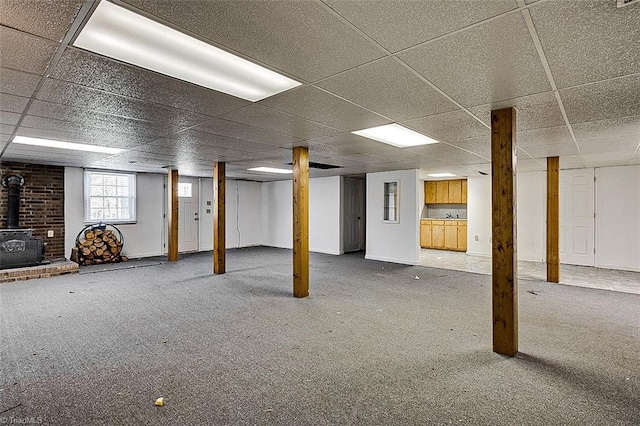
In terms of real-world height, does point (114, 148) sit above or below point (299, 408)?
above

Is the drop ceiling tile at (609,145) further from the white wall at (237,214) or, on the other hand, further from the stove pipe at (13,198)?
the stove pipe at (13,198)

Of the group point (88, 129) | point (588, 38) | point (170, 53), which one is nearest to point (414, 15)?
point (588, 38)

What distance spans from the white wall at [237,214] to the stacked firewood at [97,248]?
243 centimetres

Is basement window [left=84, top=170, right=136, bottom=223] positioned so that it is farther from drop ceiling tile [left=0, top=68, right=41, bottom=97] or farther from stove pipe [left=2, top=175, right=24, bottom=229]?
drop ceiling tile [left=0, top=68, right=41, bottom=97]

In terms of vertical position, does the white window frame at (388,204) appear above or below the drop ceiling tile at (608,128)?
below

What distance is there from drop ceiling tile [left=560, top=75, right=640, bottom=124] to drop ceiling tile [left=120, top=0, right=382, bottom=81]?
1.74m

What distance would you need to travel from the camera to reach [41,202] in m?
7.03

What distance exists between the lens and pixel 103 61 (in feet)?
6.82

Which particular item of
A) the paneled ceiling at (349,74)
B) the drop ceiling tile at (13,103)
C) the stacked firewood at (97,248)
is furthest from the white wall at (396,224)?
the drop ceiling tile at (13,103)

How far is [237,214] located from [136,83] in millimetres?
8388

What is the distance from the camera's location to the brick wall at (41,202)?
666cm

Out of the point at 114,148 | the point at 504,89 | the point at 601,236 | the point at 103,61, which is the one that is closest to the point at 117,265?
the point at 114,148

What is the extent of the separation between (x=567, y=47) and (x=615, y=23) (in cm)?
24

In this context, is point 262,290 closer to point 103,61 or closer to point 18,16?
point 103,61
